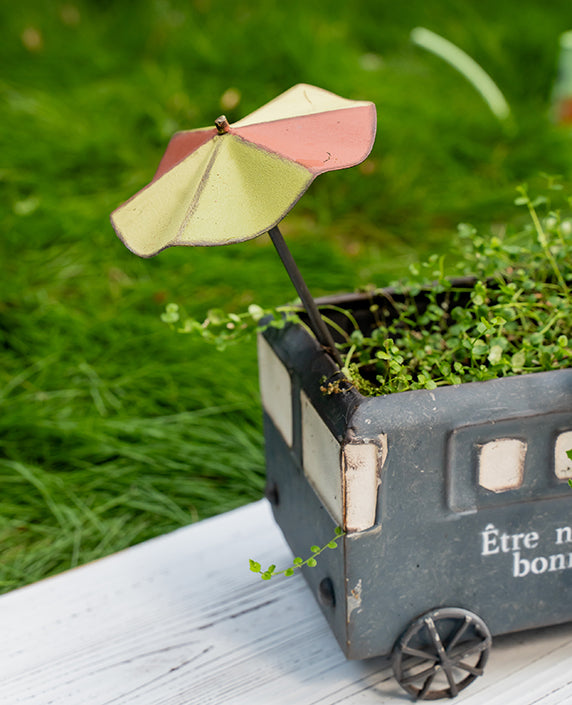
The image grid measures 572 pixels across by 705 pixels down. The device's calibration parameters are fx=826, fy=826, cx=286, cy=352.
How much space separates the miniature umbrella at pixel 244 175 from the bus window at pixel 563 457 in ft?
1.07

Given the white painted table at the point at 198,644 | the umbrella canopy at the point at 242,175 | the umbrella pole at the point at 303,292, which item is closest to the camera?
the umbrella canopy at the point at 242,175

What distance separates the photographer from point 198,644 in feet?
3.54

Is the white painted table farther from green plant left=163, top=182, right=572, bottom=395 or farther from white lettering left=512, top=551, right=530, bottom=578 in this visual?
green plant left=163, top=182, right=572, bottom=395

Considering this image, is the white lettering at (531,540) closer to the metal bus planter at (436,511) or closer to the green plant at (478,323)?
the metal bus planter at (436,511)

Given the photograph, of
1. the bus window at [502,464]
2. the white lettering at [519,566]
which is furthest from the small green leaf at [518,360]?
the white lettering at [519,566]

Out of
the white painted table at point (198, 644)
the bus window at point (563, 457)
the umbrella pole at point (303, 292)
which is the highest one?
the umbrella pole at point (303, 292)

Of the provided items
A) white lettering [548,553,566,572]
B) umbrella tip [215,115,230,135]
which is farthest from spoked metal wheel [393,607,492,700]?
umbrella tip [215,115,230,135]

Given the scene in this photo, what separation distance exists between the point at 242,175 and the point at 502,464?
0.40m

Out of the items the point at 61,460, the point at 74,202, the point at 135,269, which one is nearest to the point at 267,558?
the point at 61,460

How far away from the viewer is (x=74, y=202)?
2.28 metres

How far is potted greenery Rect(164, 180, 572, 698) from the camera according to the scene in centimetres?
85

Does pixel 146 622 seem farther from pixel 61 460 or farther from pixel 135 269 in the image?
pixel 135 269

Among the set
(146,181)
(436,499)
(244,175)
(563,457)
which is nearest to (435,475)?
(436,499)

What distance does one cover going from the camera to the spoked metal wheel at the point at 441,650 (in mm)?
919
